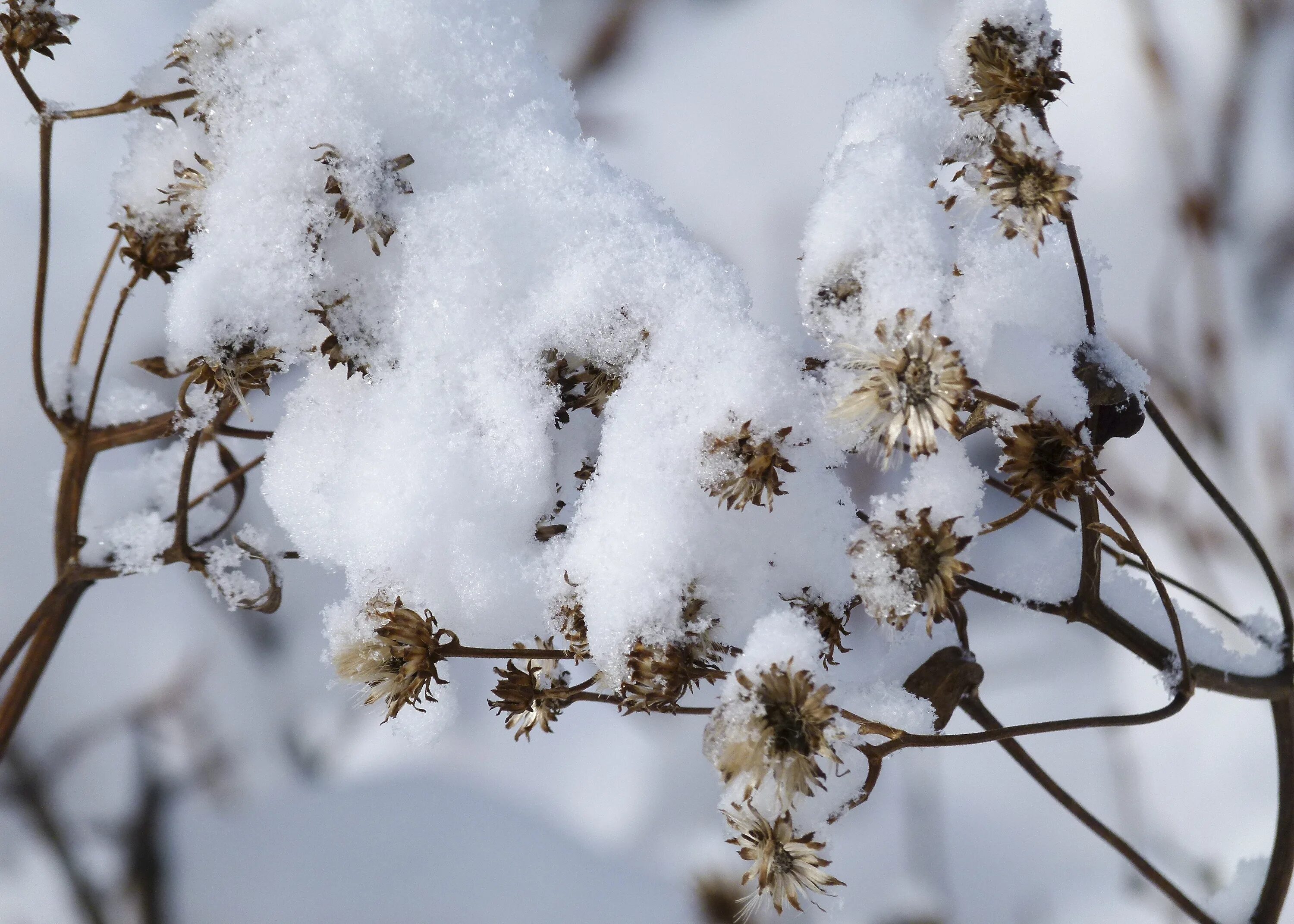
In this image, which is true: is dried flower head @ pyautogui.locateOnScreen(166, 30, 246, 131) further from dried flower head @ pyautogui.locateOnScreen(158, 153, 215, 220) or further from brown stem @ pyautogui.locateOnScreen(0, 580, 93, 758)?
brown stem @ pyautogui.locateOnScreen(0, 580, 93, 758)

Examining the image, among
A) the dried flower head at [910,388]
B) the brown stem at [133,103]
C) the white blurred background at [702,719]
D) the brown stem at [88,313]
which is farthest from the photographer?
the white blurred background at [702,719]

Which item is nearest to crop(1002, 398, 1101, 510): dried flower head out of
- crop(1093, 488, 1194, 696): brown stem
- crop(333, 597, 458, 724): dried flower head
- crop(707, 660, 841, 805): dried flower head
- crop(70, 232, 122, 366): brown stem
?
crop(1093, 488, 1194, 696): brown stem

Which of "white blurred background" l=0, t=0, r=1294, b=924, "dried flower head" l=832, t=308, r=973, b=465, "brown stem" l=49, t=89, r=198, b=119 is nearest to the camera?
"dried flower head" l=832, t=308, r=973, b=465

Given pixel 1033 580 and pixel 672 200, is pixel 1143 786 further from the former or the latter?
pixel 672 200

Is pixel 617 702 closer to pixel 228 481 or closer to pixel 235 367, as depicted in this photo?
pixel 235 367

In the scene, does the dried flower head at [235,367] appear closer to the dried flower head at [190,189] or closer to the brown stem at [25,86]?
the dried flower head at [190,189]

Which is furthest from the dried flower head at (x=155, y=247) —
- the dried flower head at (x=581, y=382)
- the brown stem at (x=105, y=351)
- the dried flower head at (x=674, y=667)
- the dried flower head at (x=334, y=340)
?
the dried flower head at (x=674, y=667)

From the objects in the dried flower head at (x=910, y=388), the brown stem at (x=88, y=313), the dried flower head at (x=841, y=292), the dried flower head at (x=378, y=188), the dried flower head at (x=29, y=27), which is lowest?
the dried flower head at (x=910, y=388)
